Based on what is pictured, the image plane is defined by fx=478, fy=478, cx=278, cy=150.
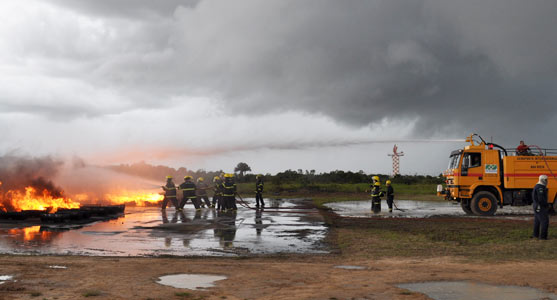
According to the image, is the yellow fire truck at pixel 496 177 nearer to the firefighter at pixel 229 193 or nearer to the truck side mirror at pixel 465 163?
the truck side mirror at pixel 465 163

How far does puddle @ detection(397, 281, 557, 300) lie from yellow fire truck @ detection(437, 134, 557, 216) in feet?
51.7

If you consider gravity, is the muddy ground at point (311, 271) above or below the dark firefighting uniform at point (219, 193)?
below

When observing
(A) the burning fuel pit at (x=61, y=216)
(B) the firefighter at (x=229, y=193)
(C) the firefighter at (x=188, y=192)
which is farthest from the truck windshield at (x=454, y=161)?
(A) the burning fuel pit at (x=61, y=216)

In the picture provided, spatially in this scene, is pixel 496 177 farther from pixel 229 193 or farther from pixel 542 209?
pixel 229 193

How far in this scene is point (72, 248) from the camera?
38.2 ft

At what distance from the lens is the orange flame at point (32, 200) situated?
2342 cm

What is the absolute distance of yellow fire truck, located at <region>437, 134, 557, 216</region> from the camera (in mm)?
21688

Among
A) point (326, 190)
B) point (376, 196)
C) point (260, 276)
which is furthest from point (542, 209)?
point (326, 190)

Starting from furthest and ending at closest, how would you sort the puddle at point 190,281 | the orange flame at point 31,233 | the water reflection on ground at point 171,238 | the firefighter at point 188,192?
the firefighter at point 188,192
the orange flame at point 31,233
the water reflection on ground at point 171,238
the puddle at point 190,281

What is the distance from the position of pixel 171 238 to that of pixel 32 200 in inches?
550

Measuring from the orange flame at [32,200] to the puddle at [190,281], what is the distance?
1741cm

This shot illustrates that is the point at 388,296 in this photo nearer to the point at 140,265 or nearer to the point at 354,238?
the point at 140,265

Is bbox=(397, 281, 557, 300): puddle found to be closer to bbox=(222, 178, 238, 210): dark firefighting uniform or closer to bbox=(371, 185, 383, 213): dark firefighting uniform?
bbox=(371, 185, 383, 213): dark firefighting uniform

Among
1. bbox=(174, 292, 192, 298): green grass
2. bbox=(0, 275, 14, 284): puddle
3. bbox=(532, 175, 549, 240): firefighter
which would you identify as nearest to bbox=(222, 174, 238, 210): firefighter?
bbox=(532, 175, 549, 240): firefighter
